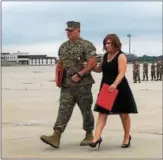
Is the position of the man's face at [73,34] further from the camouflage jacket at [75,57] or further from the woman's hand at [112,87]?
the woman's hand at [112,87]

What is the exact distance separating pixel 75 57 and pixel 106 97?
793 mm

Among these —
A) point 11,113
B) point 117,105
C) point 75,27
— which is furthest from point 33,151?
point 11,113

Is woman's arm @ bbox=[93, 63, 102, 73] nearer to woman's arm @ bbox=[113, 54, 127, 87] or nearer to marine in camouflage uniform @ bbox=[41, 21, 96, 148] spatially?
marine in camouflage uniform @ bbox=[41, 21, 96, 148]

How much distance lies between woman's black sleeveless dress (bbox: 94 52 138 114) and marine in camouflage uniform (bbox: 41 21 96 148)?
29cm

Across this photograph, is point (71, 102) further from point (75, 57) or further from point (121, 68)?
point (121, 68)

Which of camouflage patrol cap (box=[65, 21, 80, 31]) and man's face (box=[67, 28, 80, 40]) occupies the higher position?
camouflage patrol cap (box=[65, 21, 80, 31])

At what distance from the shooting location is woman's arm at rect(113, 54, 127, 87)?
7.41 metres

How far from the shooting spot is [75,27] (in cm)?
781

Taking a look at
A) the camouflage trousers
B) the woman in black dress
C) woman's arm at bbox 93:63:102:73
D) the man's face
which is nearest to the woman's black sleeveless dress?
the woman in black dress

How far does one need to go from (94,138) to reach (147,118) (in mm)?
4010

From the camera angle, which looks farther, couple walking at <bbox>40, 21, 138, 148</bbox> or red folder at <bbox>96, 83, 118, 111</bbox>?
couple walking at <bbox>40, 21, 138, 148</bbox>

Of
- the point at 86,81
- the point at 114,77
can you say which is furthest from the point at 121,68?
the point at 86,81

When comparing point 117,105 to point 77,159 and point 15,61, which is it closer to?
point 77,159

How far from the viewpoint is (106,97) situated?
294 inches
